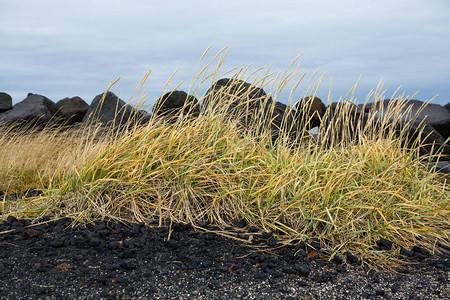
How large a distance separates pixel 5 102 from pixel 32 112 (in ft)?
7.14

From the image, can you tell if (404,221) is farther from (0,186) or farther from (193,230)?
(0,186)

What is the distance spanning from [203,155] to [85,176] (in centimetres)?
95

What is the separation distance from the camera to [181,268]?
2504 mm

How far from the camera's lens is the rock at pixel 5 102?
36.3 feet

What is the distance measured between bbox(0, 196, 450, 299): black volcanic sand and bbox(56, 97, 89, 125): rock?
296 inches

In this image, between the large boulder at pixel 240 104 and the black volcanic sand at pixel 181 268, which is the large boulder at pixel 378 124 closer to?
the large boulder at pixel 240 104

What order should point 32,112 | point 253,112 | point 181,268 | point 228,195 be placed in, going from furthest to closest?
point 32,112, point 253,112, point 228,195, point 181,268

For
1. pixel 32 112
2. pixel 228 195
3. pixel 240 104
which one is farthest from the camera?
pixel 32 112

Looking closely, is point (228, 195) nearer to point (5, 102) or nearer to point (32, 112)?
point (32, 112)

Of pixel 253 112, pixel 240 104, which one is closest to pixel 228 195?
pixel 240 104

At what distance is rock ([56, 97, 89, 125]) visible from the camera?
10.2m

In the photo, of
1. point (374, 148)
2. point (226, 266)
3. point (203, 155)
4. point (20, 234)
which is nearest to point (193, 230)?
Answer: point (226, 266)

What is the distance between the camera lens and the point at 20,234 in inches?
118

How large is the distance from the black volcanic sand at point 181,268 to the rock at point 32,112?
6.96m
